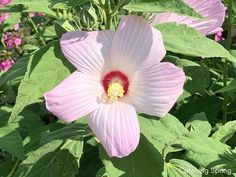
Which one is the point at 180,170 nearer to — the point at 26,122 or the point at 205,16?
the point at 205,16

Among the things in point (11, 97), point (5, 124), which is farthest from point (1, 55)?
point (5, 124)

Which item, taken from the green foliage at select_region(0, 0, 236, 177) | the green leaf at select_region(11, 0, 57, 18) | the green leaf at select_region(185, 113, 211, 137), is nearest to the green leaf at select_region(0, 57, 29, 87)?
the green foliage at select_region(0, 0, 236, 177)

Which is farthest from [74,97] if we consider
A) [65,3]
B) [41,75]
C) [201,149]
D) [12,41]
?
[12,41]

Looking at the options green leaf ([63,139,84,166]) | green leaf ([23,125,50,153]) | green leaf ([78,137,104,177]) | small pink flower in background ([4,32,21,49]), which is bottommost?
small pink flower in background ([4,32,21,49])

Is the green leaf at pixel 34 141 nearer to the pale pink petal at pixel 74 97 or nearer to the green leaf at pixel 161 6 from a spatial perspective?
the pale pink petal at pixel 74 97

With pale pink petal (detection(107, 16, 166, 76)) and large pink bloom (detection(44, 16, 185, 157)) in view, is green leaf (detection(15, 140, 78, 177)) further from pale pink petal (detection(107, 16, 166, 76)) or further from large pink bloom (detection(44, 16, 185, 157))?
pale pink petal (detection(107, 16, 166, 76))

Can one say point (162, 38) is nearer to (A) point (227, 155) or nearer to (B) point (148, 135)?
(B) point (148, 135)
